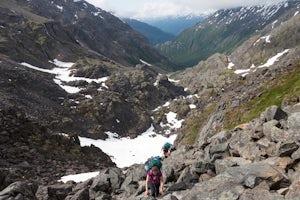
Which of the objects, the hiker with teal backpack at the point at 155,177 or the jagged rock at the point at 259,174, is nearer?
the jagged rock at the point at 259,174

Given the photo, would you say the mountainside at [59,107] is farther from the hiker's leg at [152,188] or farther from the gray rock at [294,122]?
the gray rock at [294,122]

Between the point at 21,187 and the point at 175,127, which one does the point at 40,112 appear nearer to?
the point at 175,127

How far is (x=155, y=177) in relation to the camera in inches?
890

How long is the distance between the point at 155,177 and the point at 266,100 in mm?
37890

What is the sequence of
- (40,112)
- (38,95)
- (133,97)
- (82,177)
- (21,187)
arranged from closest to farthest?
(21,187), (82,177), (40,112), (38,95), (133,97)

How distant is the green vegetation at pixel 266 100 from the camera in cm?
5134

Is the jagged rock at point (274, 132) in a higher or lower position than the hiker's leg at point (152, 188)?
higher

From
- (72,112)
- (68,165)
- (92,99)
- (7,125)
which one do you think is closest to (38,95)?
(72,112)

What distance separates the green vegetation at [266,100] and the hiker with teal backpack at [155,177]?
3014cm

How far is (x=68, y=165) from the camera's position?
4869cm

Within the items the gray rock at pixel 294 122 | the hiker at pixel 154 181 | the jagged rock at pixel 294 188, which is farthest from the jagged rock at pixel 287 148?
the hiker at pixel 154 181

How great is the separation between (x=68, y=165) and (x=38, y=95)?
73321mm

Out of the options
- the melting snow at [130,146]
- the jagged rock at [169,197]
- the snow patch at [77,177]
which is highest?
the jagged rock at [169,197]

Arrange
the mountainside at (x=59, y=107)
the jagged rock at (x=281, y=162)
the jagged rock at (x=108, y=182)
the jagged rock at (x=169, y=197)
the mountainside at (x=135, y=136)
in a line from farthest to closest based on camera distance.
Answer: the mountainside at (x=59, y=107)
the jagged rock at (x=108, y=182)
the jagged rock at (x=169, y=197)
the mountainside at (x=135, y=136)
the jagged rock at (x=281, y=162)
